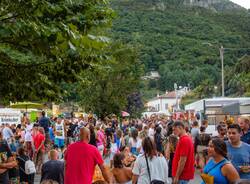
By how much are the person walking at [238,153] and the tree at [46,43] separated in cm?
207

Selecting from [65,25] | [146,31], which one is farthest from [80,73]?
[146,31]

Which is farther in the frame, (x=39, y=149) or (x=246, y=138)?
(x=39, y=149)

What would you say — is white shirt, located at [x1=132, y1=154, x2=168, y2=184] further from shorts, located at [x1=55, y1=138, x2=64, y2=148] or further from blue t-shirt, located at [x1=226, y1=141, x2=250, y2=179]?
shorts, located at [x1=55, y1=138, x2=64, y2=148]

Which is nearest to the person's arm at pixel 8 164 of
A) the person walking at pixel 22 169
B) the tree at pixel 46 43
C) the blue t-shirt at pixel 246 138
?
the tree at pixel 46 43

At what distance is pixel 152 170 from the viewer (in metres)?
8.61

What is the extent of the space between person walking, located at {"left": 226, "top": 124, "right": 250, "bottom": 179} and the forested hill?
339 feet

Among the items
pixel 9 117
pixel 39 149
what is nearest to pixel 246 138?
pixel 39 149

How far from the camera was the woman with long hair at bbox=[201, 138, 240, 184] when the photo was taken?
6.23 metres

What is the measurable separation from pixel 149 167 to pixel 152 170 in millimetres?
64

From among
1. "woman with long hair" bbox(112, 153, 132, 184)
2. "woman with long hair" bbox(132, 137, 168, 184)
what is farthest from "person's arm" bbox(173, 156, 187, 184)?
"woman with long hair" bbox(112, 153, 132, 184)

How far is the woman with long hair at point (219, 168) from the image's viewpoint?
6234mm

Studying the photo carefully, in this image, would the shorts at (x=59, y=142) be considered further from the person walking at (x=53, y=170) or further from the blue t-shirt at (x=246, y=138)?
the blue t-shirt at (x=246, y=138)

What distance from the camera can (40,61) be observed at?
7.82 metres

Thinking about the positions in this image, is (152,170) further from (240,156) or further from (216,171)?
(216,171)
